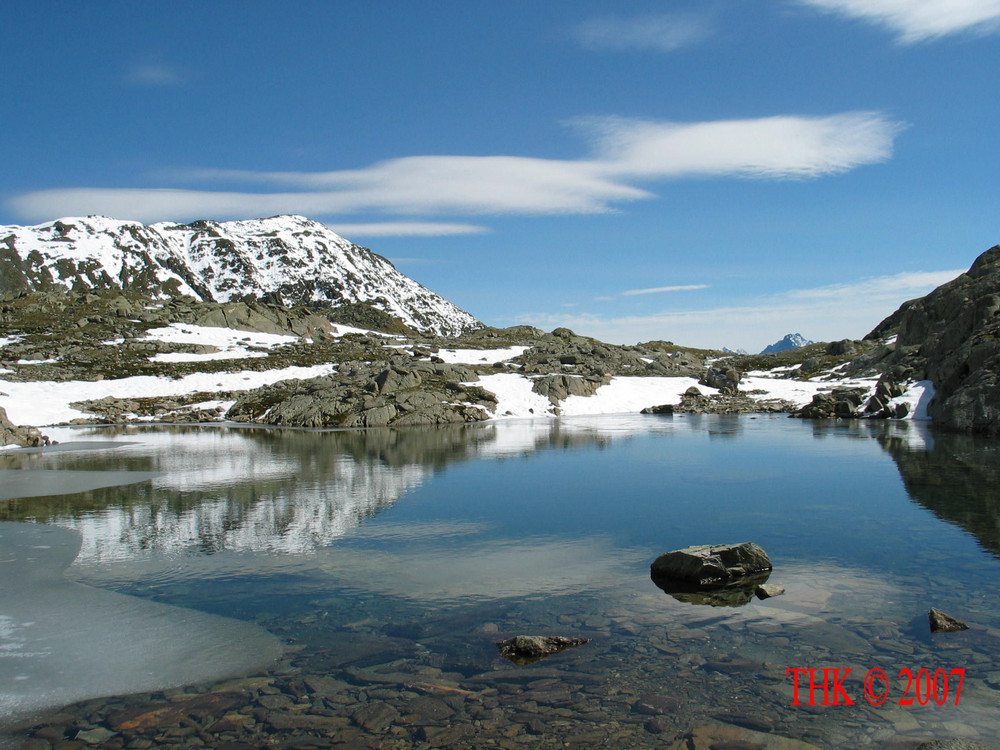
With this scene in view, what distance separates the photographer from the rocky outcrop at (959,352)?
4688cm

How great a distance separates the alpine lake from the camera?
28.5 feet

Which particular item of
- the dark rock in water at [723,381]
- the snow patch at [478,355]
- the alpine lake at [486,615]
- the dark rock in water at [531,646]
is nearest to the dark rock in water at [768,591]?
the alpine lake at [486,615]

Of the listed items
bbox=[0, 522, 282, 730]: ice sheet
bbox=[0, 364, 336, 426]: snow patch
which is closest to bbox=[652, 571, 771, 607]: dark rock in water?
bbox=[0, 522, 282, 730]: ice sheet

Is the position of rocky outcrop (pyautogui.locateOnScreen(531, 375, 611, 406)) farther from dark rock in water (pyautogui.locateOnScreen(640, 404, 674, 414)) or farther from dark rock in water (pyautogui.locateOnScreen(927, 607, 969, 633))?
dark rock in water (pyautogui.locateOnScreen(927, 607, 969, 633))

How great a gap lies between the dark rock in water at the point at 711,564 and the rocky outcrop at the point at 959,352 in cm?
3912

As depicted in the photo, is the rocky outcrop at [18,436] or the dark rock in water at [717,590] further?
the rocky outcrop at [18,436]

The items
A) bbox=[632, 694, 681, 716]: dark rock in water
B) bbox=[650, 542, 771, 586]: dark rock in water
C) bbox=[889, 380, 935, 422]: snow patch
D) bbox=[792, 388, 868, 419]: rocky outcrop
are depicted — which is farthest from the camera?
bbox=[792, 388, 868, 419]: rocky outcrop

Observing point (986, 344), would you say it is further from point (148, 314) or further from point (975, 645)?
point (148, 314)

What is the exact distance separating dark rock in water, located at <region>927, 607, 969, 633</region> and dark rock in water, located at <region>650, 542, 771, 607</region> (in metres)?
3.12

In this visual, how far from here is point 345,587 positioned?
14453 millimetres

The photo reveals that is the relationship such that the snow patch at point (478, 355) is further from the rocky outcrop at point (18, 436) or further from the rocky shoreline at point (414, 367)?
the rocky outcrop at point (18, 436)

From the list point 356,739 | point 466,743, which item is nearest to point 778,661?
point 466,743

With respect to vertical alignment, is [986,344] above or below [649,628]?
above

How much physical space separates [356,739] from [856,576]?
37.6 ft
